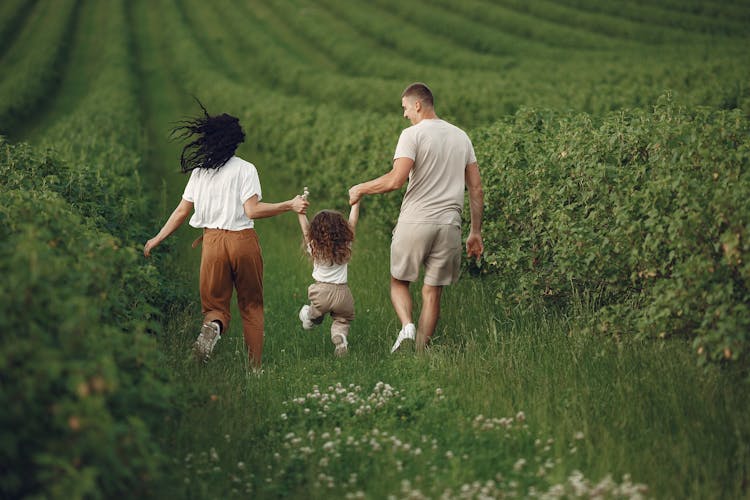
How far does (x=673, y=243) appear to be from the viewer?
5637 mm

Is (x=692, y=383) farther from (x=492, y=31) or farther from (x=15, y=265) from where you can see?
(x=492, y=31)

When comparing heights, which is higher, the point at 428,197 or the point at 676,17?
the point at 676,17

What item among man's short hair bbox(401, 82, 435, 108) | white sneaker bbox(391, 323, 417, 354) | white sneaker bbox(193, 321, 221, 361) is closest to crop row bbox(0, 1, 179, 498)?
white sneaker bbox(193, 321, 221, 361)

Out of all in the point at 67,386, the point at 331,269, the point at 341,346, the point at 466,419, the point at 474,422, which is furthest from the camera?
the point at 331,269

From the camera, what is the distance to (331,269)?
7.44 metres

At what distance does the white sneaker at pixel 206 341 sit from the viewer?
271 inches

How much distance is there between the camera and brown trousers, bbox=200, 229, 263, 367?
22.5ft

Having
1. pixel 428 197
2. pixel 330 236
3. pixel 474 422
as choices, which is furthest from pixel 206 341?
pixel 474 422

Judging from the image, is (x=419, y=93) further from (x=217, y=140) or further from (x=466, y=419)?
(x=466, y=419)

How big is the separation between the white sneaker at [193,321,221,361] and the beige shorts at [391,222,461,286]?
5.21 feet

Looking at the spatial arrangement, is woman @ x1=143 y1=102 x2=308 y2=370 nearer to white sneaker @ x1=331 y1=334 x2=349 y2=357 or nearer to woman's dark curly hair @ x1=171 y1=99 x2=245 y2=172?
woman's dark curly hair @ x1=171 y1=99 x2=245 y2=172

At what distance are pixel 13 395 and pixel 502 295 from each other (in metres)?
5.40

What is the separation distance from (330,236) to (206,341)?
→ 1.35m

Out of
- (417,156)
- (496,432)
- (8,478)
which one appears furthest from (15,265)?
(417,156)
